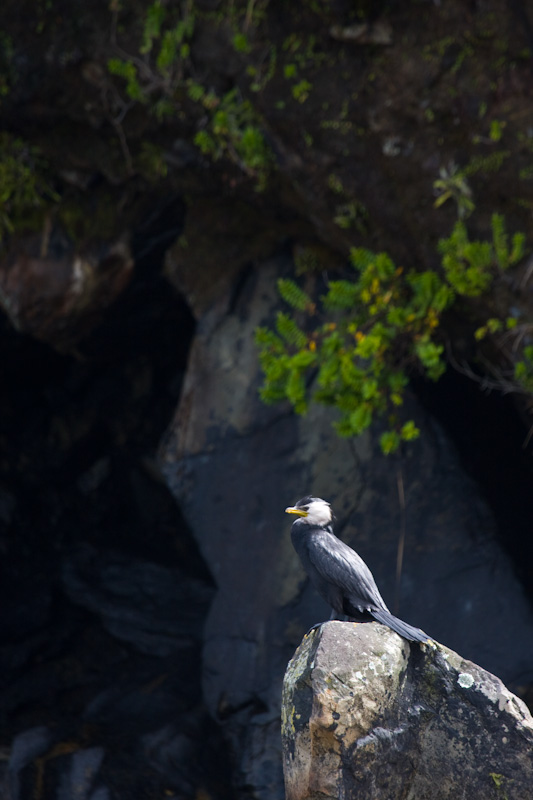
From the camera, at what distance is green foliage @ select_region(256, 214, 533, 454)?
14.6 ft

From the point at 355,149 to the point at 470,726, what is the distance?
3.23m

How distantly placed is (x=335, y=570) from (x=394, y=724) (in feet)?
2.47

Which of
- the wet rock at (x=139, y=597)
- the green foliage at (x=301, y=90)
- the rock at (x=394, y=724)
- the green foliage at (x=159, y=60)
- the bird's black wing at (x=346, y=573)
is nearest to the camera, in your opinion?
the rock at (x=394, y=724)

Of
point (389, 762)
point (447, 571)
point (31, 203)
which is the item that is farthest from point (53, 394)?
point (389, 762)

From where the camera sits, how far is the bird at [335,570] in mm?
3334

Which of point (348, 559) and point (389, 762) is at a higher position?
point (348, 559)

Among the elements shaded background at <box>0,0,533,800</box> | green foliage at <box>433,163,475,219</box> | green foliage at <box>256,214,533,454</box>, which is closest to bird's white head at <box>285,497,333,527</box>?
green foliage at <box>256,214,533,454</box>

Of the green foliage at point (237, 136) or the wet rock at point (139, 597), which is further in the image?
the wet rock at point (139, 597)

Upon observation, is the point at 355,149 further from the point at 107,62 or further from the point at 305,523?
the point at 305,523

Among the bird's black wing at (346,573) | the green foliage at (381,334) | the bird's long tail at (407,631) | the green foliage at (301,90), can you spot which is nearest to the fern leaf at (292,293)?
the green foliage at (381,334)

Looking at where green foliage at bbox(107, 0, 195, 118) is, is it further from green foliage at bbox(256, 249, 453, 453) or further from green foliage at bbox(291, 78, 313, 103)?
green foliage at bbox(256, 249, 453, 453)

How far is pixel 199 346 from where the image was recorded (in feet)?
20.1

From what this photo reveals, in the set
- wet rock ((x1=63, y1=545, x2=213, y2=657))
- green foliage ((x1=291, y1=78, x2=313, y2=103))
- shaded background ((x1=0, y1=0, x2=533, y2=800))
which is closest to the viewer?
shaded background ((x1=0, y1=0, x2=533, y2=800))

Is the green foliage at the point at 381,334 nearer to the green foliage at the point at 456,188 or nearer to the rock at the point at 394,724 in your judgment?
the green foliage at the point at 456,188
